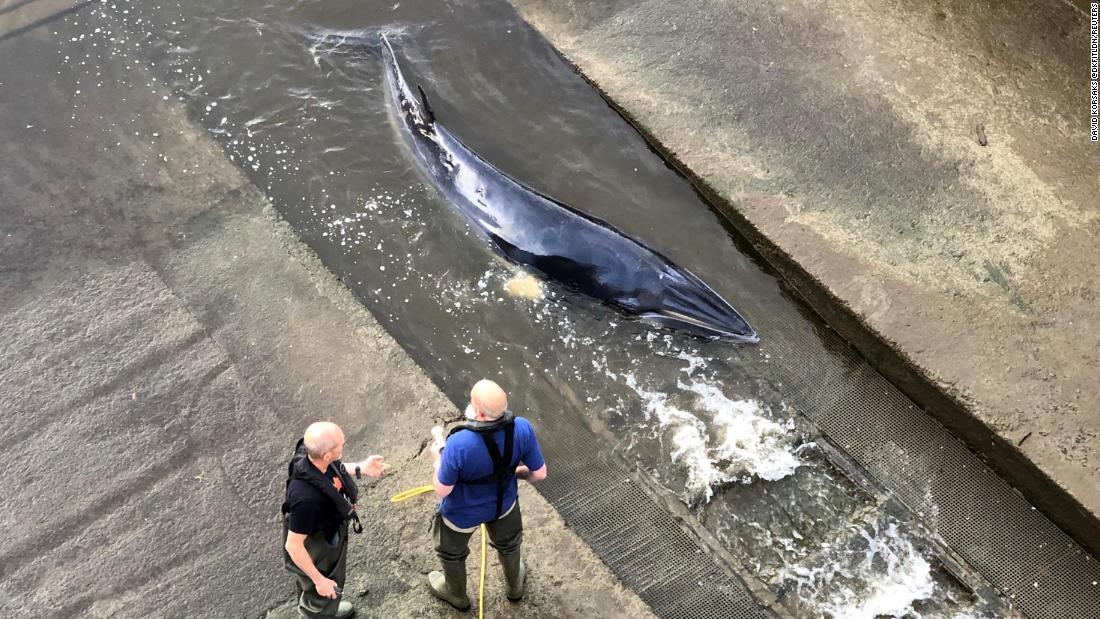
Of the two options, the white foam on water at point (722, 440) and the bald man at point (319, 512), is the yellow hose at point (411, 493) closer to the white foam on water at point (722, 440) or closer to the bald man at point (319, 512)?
the bald man at point (319, 512)

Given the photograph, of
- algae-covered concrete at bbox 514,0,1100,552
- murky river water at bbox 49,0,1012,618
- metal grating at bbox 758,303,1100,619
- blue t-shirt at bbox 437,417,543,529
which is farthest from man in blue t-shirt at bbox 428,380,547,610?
algae-covered concrete at bbox 514,0,1100,552

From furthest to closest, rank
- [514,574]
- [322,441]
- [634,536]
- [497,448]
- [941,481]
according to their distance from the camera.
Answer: [941,481]
[634,536]
[514,574]
[497,448]
[322,441]

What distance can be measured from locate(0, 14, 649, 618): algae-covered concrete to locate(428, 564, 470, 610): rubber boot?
4.5 inches

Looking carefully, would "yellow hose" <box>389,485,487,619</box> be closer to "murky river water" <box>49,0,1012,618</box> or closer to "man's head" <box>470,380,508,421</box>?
"murky river water" <box>49,0,1012,618</box>

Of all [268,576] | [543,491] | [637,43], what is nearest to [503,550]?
[543,491]

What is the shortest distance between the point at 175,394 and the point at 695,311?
393cm

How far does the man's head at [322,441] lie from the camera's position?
368cm

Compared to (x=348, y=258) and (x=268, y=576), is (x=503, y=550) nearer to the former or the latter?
(x=268, y=576)

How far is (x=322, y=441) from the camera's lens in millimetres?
3688

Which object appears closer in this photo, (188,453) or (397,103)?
(188,453)

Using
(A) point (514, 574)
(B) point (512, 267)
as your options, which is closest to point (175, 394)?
(B) point (512, 267)

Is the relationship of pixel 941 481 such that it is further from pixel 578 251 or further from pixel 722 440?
pixel 578 251

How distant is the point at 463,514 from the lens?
412 cm

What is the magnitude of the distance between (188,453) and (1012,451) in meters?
5.62
